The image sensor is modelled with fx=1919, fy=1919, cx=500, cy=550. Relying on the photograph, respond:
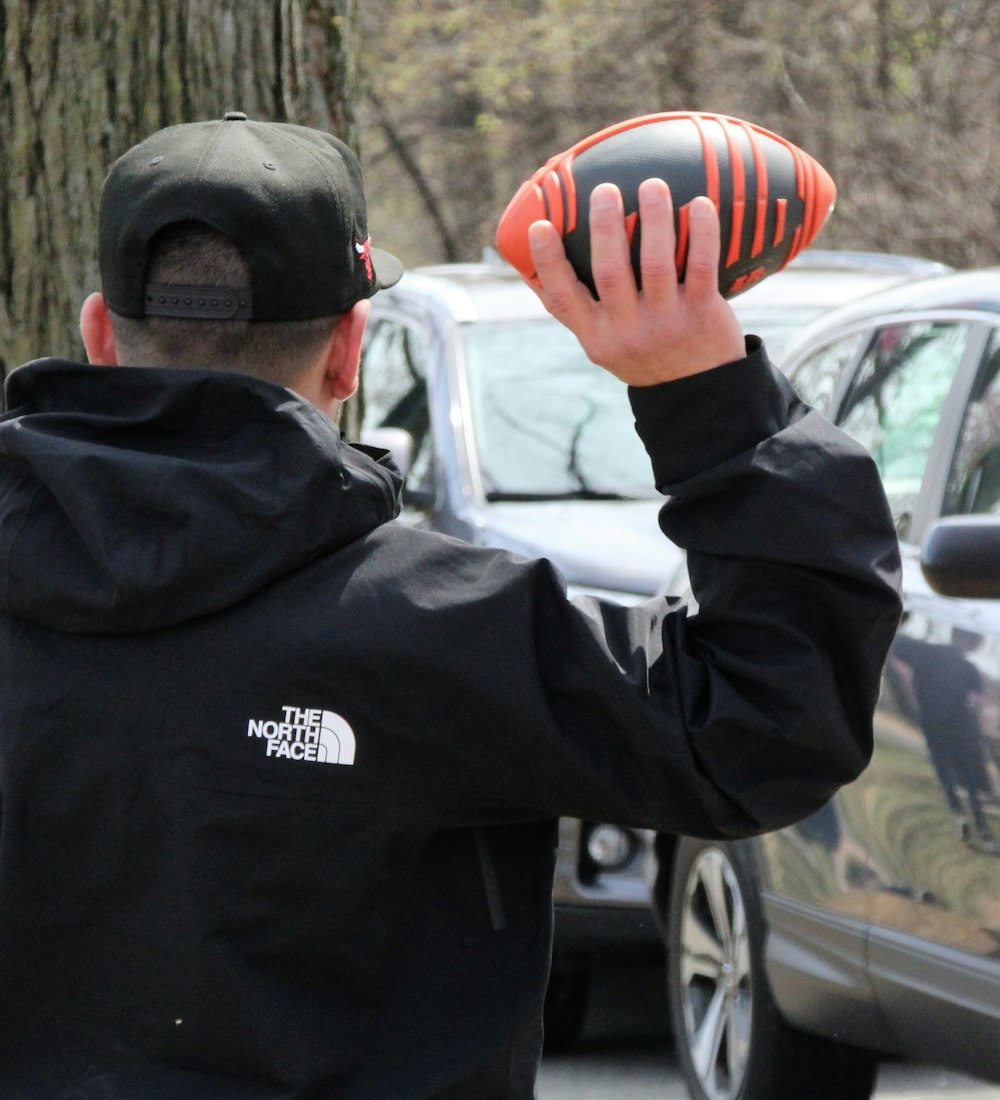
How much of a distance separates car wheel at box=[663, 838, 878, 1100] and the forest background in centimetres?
189

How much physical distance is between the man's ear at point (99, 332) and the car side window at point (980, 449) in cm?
228

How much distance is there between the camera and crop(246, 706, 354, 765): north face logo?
1.69 m

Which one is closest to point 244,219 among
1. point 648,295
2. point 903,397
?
point 648,295

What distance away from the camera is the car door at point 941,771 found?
341 centimetres

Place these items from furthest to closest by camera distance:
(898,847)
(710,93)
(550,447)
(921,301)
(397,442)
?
1. (710,93)
2. (550,447)
3. (397,442)
4. (921,301)
5. (898,847)

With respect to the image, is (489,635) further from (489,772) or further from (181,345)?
(181,345)

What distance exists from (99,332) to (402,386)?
4824 millimetres

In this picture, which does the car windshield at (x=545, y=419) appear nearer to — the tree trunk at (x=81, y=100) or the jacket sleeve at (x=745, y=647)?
the tree trunk at (x=81, y=100)

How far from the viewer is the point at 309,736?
1.69 metres

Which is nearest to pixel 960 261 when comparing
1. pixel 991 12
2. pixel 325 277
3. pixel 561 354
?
pixel 991 12

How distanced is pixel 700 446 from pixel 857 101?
454 inches

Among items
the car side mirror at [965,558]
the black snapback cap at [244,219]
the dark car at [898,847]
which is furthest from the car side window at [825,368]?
the black snapback cap at [244,219]

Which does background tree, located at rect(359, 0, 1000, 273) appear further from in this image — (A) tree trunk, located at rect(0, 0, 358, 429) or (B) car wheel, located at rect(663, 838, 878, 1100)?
(A) tree trunk, located at rect(0, 0, 358, 429)

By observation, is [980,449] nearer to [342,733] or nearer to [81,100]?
[81,100]
